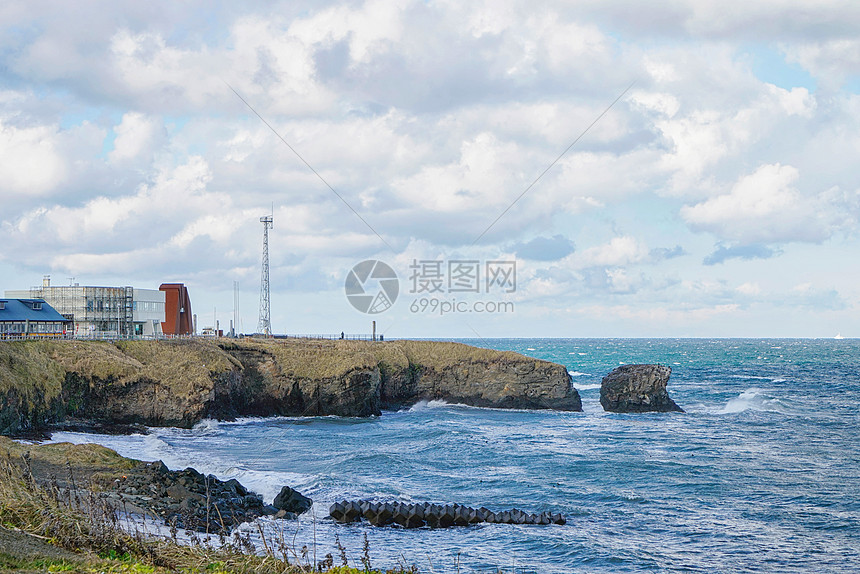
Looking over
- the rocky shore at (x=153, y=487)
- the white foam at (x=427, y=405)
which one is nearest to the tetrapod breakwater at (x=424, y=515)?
the rocky shore at (x=153, y=487)

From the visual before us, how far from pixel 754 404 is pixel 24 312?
2604 inches

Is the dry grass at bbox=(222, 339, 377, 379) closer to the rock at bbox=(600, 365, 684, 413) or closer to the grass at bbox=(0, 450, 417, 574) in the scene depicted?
the rock at bbox=(600, 365, 684, 413)

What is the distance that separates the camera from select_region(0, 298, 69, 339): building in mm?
61438

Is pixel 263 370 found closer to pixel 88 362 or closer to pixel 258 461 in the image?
pixel 88 362

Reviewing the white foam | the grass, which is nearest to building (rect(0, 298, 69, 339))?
the white foam

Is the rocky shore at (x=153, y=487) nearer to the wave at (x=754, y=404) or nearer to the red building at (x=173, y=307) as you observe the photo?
the wave at (x=754, y=404)

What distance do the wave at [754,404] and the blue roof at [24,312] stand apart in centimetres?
5989

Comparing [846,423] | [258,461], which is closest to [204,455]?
[258,461]

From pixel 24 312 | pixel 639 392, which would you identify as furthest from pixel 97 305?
pixel 639 392

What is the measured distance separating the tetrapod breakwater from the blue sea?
0.47m

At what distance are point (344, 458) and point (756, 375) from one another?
3377 inches

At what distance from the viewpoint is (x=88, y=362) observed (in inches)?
1694

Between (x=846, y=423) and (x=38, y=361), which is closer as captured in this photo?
(x=38, y=361)

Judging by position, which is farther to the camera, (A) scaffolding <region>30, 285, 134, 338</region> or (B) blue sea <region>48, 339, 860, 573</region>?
(A) scaffolding <region>30, 285, 134, 338</region>
